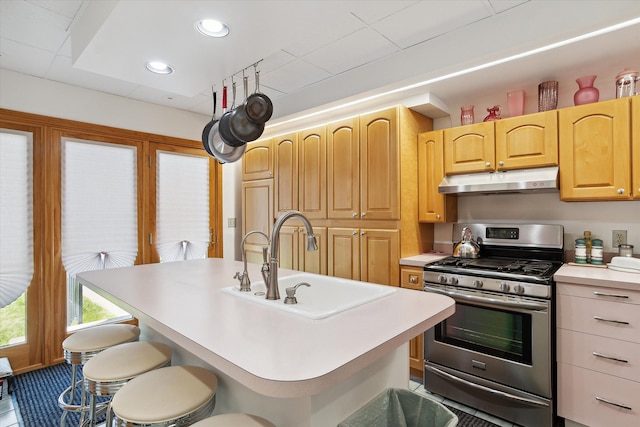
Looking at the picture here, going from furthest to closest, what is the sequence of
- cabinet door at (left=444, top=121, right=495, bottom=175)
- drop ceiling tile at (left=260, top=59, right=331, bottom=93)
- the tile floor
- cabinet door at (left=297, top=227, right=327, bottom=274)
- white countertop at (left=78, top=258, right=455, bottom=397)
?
cabinet door at (left=297, top=227, right=327, bottom=274), drop ceiling tile at (left=260, top=59, right=331, bottom=93), cabinet door at (left=444, top=121, right=495, bottom=175), the tile floor, white countertop at (left=78, top=258, right=455, bottom=397)

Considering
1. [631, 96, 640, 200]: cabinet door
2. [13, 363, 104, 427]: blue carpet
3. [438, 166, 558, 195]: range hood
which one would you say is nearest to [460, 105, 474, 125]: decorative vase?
[438, 166, 558, 195]: range hood

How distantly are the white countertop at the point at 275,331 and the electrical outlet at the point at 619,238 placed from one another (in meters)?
1.73

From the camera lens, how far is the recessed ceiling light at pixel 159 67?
2166 mm

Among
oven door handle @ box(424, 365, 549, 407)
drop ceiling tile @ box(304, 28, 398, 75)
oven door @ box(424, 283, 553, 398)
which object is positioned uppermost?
drop ceiling tile @ box(304, 28, 398, 75)

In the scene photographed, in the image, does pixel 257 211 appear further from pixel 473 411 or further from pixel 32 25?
pixel 473 411

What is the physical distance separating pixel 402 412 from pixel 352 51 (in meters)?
2.43

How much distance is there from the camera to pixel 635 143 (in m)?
2.03

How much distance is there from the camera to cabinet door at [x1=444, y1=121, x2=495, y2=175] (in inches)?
102

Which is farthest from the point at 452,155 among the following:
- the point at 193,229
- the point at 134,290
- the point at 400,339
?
the point at 193,229

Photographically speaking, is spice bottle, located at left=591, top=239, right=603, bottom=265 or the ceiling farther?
spice bottle, located at left=591, top=239, right=603, bottom=265

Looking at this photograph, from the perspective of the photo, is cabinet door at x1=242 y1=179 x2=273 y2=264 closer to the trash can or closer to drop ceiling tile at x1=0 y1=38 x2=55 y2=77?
drop ceiling tile at x1=0 y1=38 x2=55 y2=77

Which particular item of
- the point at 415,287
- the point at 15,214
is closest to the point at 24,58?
the point at 15,214

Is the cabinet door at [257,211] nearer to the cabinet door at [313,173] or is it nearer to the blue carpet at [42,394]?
the cabinet door at [313,173]

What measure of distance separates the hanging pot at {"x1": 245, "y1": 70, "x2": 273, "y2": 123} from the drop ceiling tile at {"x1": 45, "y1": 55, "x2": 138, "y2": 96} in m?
1.90
